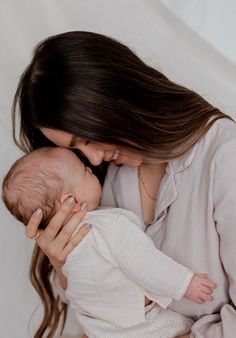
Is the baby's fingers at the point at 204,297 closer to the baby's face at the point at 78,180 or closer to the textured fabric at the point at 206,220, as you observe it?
the textured fabric at the point at 206,220

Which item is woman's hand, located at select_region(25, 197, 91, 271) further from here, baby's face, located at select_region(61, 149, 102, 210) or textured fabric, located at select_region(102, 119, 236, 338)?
textured fabric, located at select_region(102, 119, 236, 338)

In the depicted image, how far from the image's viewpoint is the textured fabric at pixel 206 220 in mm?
1237

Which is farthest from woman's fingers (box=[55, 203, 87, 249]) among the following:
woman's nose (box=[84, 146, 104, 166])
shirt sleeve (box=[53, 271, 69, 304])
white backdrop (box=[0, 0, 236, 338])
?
white backdrop (box=[0, 0, 236, 338])

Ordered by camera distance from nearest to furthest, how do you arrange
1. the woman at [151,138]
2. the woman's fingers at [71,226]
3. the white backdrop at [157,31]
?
the woman at [151,138] < the woman's fingers at [71,226] < the white backdrop at [157,31]

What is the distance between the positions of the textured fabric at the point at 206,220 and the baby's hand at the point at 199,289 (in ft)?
0.19

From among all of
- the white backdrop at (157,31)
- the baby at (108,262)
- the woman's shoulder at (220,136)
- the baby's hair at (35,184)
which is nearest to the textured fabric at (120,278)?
the baby at (108,262)

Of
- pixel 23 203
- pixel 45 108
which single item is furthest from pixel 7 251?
pixel 45 108

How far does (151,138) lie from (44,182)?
24 centimetres

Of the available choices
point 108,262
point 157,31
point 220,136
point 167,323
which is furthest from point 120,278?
point 157,31

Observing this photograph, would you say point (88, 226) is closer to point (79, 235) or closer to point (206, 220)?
point (79, 235)

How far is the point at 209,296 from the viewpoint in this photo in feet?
4.07

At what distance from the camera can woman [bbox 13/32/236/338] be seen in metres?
1.22

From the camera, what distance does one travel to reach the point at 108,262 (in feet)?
4.25

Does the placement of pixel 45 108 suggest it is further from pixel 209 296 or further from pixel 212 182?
pixel 209 296
